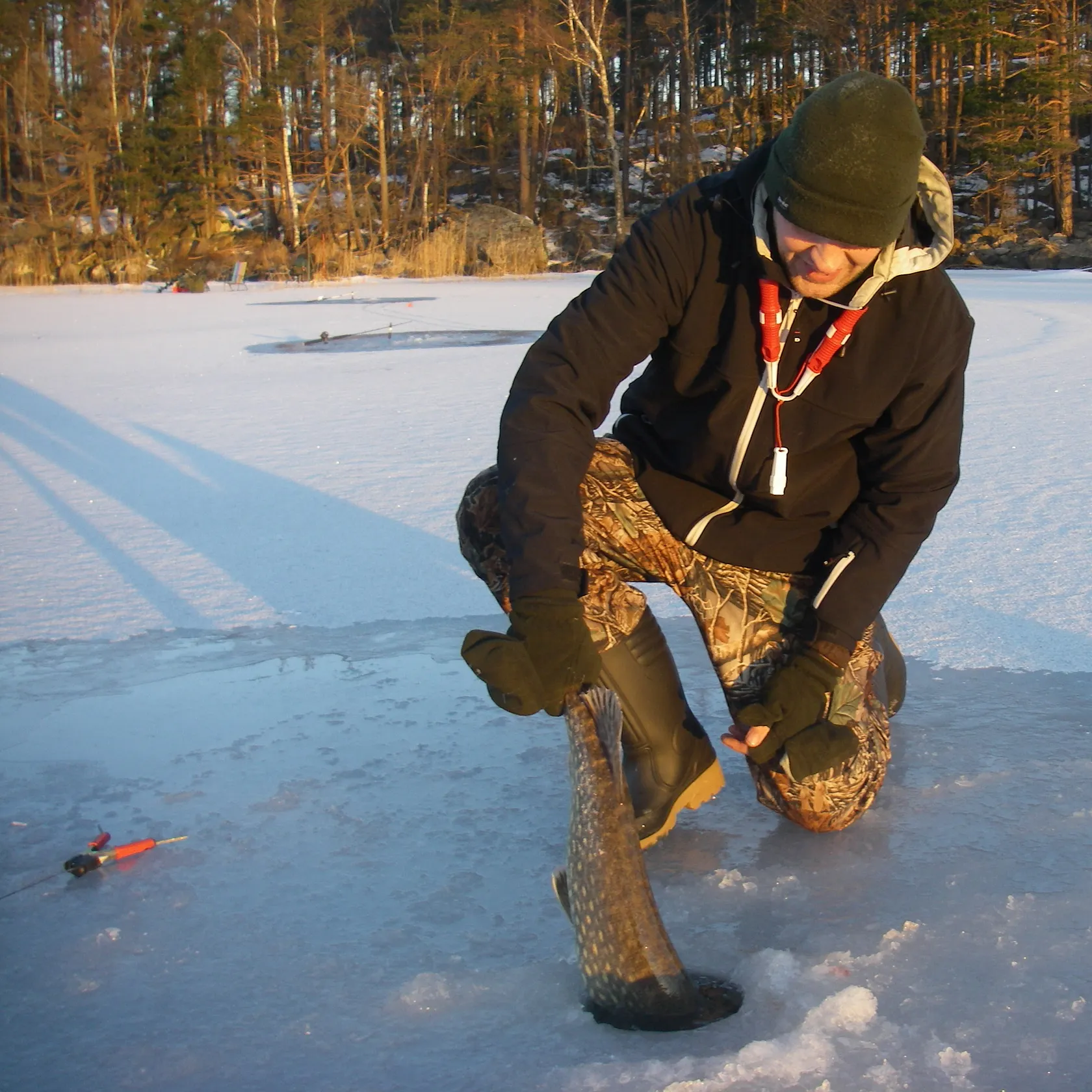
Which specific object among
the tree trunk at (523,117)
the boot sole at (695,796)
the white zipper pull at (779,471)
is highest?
the tree trunk at (523,117)

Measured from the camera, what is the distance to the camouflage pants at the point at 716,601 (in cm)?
220

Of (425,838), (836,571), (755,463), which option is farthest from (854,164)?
(425,838)

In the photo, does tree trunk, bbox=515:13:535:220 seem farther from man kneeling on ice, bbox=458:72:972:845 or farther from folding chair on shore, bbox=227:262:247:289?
man kneeling on ice, bbox=458:72:972:845

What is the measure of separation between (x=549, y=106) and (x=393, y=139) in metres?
5.07

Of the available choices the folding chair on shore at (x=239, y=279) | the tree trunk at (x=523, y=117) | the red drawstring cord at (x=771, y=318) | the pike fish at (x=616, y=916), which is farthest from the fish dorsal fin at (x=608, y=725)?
the tree trunk at (x=523, y=117)

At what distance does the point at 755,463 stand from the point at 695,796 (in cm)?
68

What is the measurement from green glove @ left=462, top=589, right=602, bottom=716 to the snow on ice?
0.40 meters

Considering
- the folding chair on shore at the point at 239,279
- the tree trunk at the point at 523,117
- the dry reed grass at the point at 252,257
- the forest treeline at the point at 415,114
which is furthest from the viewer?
the tree trunk at the point at 523,117

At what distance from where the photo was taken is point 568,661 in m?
1.82

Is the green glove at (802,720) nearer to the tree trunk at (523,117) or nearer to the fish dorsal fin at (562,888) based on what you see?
the fish dorsal fin at (562,888)

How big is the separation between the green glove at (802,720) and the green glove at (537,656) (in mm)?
410

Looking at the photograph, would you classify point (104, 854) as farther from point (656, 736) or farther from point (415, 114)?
point (415, 114)

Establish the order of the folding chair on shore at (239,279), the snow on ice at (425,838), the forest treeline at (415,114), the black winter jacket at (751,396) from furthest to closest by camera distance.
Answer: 1. the forest treeline at (415,114)
2. the folding chair on shore at (239,279)
3. the black winter jacket at (751,396)
4. the snow on ice at (425,838)

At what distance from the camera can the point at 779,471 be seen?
2170mm
